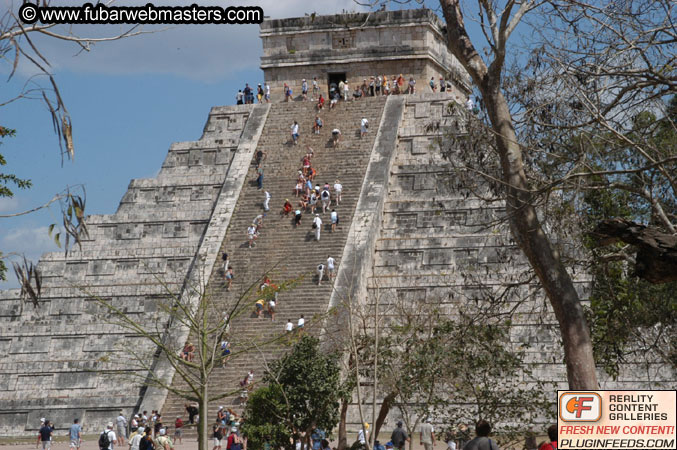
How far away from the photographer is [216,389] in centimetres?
2205

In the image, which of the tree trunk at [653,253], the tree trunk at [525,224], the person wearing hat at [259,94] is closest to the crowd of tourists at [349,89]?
the person wearing hat at [259,94]

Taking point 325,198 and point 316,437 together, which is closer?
point 316,437

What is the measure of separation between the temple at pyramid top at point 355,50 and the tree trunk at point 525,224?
2094 cm

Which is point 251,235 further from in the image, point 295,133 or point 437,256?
point 295,133

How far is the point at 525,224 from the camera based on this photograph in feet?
34.6

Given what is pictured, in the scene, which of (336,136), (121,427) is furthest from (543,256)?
(336,136)

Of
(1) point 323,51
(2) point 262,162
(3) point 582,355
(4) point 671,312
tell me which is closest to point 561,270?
(3) point 582,355

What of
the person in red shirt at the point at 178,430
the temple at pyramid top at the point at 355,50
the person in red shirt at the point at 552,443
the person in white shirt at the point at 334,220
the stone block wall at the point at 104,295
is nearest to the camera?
the person in red shirt at the point at 552,443

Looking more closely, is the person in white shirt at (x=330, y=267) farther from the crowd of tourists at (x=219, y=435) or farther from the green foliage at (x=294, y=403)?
the green foliage at (x=294, y=403)

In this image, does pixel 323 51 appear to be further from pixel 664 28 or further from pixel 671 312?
pixel 664 28

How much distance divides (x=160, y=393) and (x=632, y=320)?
12114 millimetres

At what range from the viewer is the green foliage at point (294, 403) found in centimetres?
1554

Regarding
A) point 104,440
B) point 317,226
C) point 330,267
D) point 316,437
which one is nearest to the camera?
point 316,437

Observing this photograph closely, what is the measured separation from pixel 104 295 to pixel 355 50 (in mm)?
11484
